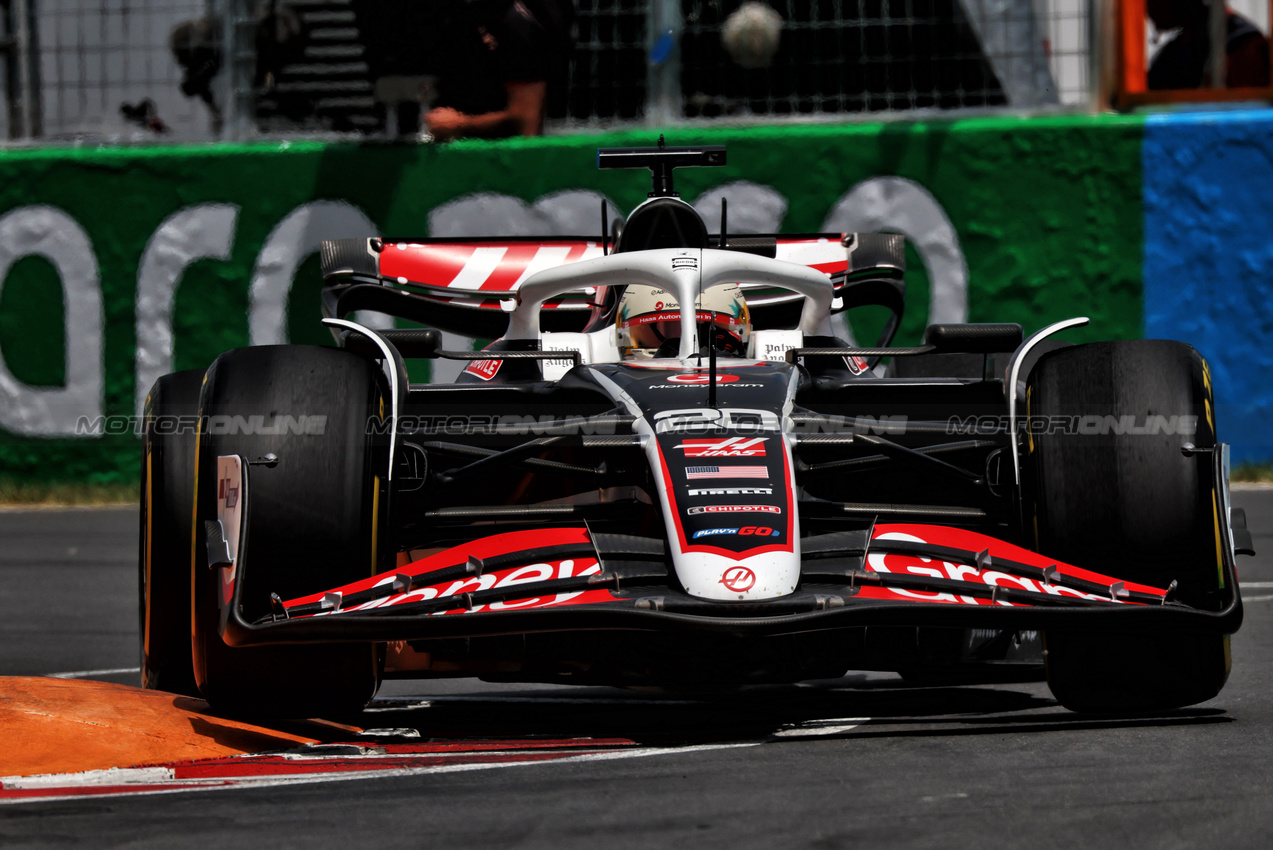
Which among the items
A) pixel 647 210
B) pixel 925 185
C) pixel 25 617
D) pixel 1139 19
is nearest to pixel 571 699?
pixel 647 210

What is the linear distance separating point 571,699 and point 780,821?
2202mm

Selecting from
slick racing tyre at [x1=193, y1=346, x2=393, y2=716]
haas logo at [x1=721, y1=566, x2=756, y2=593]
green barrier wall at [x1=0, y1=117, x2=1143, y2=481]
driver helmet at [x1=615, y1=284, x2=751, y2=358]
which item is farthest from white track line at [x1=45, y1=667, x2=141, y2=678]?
green barrier wall at [x1=0, y1=117, x2=1143, y2=481]

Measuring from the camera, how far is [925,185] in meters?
10.6

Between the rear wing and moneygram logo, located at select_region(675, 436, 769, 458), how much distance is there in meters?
2.56

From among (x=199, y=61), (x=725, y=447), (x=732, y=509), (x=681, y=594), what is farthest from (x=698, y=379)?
(x=199, y=61)

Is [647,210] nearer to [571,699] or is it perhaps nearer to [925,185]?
[571,699]

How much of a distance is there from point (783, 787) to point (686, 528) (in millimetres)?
755

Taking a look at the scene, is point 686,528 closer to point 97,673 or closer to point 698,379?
point 698,379

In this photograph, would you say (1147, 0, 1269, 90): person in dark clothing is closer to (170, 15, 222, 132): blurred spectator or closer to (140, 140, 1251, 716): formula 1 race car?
(170, 15, 222, 132): blurred spectator

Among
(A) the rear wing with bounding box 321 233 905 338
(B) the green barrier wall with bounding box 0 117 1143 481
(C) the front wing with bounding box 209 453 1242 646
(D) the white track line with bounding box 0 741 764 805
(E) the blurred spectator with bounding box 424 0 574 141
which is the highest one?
(E) the blurred spectator with bounding box 424 0 574 141

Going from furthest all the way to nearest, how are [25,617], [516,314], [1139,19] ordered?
[1139,19] < [25,617] < [516,314]

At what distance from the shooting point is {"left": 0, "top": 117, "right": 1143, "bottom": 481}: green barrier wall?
10.5m

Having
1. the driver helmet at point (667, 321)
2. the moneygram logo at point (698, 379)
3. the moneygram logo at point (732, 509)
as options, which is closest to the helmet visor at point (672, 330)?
the driver helmet at point (667, 321)

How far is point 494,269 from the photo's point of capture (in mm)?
6949
